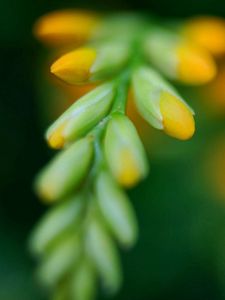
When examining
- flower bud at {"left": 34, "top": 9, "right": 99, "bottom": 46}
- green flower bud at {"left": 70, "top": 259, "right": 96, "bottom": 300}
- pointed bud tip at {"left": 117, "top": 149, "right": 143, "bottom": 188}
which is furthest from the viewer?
flower bud at {"left": 34, "top": 9, "right": 99, "bottom": 46}

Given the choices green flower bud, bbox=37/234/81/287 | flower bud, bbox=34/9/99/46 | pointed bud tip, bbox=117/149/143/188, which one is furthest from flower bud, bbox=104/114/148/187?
flower bud, bbox=34/9/99/46

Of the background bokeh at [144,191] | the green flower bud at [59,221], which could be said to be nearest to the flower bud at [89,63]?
the green flower bud at [59,221]

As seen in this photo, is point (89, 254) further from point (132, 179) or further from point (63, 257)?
point (132, 179)

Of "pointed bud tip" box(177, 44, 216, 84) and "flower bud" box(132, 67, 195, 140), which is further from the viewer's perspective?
"pointed bud tip" box(177, 44, 216, 84)

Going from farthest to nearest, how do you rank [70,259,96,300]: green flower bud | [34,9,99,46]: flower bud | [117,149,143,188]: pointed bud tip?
[34,9,99,46]: flower bud → [70,259,96,300]: green flower bud → [117,149,143,188]: pointed bud tip

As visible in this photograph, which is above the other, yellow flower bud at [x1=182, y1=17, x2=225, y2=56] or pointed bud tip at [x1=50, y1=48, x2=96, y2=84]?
pointed bud tip at [x1=50, y1=48, x2=96, y2=84]

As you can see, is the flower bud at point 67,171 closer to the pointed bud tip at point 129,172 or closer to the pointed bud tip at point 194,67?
the pointed bud tip at point 129,172

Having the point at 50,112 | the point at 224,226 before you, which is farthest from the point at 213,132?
the point at 50,112

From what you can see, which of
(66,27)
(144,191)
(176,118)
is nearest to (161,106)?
(176,118)

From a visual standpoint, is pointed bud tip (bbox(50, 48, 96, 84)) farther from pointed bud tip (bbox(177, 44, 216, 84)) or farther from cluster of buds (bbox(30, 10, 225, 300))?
pointed bud tip (bbox(177, 44, 216, 84))
